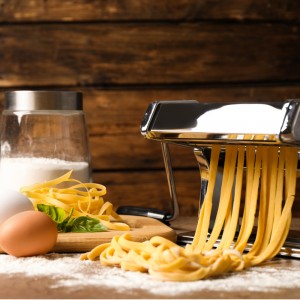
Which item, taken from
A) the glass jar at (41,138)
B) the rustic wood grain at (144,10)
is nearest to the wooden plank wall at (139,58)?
the rustic wood grain at (144,10)

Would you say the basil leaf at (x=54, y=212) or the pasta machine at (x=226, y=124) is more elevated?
the pasta machine at (x=226, y=124)

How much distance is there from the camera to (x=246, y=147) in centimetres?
118

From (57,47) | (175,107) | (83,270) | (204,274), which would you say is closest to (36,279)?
(83,270)

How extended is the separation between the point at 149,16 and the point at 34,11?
0.33 m

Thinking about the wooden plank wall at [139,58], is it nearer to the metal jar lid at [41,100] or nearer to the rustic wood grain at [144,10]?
the rustic wood grain at [144,10]

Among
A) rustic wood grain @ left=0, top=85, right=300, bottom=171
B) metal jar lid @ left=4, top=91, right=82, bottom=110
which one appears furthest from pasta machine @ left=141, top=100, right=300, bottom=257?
rustic wood grain @ left=0, top=85, right=300, bottom=171

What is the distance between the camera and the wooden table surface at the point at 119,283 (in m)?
0.88

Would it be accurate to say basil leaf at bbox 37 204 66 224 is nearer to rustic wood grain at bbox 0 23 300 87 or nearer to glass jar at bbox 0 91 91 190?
glass jar at bbox 0 91 91 190

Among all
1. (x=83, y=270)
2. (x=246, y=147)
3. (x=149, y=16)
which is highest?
(x=149, y=16)

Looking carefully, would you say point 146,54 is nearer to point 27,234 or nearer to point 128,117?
point 128,117

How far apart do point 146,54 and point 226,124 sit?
3.88 feet

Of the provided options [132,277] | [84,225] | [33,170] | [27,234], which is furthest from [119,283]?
[33,170]

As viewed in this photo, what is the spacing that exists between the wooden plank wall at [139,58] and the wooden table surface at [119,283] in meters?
1.19

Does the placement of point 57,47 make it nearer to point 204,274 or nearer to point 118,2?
point 118,2
